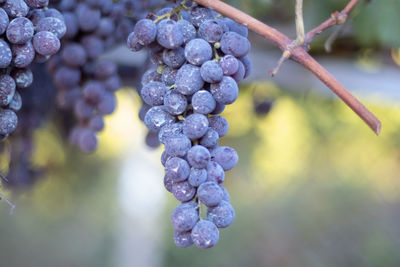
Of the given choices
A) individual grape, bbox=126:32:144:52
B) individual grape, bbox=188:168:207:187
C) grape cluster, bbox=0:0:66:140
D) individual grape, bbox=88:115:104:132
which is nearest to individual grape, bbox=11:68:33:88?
grape cluster, bbox=0:0:66:140

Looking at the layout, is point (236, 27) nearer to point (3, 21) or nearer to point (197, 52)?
point (197, 52)

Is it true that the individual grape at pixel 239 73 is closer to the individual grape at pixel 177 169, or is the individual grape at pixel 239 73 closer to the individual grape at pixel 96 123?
the individual grape at pixel 177 169

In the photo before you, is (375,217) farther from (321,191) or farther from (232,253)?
(232,253)

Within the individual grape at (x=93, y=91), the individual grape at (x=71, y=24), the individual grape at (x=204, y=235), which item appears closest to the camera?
the individual grape at (x=204, y=235)

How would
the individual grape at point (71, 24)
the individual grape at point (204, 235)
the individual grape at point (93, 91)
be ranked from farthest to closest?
the individual grape at point (93, 91) < the individual grape at point (71, 24) < the individual grape at point (204, 235)

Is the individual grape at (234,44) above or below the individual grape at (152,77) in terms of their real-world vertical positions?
above

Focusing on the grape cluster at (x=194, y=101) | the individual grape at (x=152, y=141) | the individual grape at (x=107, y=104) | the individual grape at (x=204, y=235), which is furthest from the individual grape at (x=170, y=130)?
the individual grape at (x=107, y=104)

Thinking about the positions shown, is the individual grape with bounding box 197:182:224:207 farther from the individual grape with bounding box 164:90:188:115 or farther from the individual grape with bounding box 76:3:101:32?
the individual grape with bounding box 76:3:101:32
